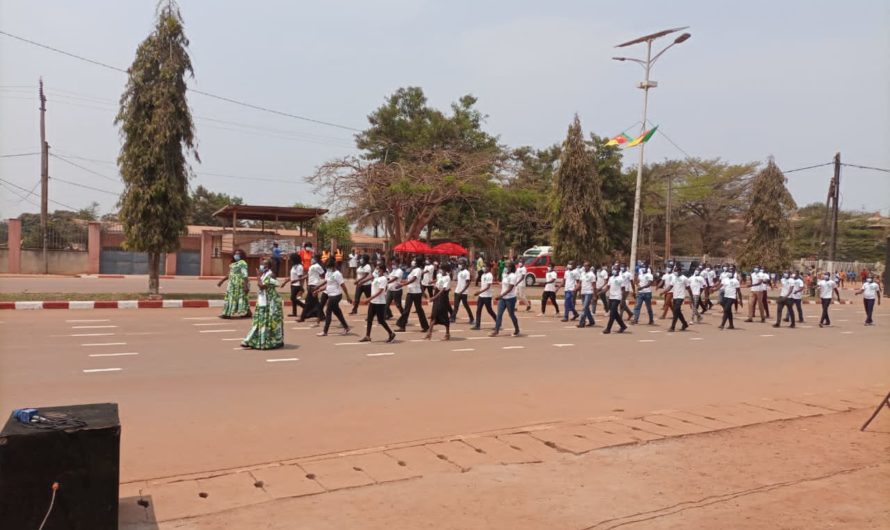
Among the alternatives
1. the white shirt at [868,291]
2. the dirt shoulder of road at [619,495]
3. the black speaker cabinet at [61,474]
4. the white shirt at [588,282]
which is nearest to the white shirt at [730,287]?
the white shirt at [588,282]

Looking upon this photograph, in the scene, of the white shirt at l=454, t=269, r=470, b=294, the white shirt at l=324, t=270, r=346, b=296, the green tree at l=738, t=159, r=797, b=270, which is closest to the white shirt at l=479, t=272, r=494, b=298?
the white shirt at l=454, t=269, r=470, b=294

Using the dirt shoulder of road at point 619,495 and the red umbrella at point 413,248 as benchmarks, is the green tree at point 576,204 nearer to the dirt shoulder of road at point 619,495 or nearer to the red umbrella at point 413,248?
the red umbrella at point 413,248

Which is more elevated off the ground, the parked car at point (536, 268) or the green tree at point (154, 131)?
the green tree at point (154, 131)

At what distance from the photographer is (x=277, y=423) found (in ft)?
21.6

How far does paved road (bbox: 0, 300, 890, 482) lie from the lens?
6285mm

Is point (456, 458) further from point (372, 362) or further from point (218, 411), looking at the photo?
point (372, 362)

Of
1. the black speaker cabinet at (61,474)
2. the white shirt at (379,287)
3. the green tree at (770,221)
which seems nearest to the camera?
the black speaker cabinet at (61,474)

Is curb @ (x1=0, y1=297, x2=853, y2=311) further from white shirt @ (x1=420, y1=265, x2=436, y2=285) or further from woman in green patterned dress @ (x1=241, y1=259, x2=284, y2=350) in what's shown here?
woman in green patterned dress @ (x1=241, y1=259, x2=284, y2=350)

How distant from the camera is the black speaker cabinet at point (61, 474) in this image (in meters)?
3.40

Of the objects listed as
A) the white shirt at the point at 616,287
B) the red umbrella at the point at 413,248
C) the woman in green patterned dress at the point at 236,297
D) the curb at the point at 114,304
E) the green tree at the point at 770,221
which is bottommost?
the curb at the point at 114,304

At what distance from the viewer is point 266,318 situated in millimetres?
11031

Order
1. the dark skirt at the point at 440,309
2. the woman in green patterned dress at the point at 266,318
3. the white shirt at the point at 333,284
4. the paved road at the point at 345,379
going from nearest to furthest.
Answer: the paved road at the point at 345,379 → the woman in green patterned dress at the point at 266,318 → the white shirt at the point at 333,284 → the dark skirt at the point at 440,309

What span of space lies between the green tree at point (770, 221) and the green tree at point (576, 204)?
33.5 ft

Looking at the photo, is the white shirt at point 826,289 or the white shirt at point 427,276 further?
the white shirt at point 826,289
